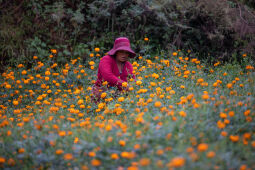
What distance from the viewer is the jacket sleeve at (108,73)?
4.03 meters

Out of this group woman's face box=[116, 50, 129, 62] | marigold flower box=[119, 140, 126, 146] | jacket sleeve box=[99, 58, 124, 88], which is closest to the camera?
marigold flower box=[119, 140, 126, 146]

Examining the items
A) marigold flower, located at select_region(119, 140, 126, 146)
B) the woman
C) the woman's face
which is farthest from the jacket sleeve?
marigold flower, located at select_region(119, 140, 126, 146)

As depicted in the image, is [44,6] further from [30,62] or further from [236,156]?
[236,156]

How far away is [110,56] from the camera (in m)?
4.27

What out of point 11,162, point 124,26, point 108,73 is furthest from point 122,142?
point 124,26

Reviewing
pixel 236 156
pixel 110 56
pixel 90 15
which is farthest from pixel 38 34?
pixel 236 156

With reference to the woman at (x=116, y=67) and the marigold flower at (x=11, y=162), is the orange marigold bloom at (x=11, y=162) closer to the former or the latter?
the marigold flower at (x=11, y=162)

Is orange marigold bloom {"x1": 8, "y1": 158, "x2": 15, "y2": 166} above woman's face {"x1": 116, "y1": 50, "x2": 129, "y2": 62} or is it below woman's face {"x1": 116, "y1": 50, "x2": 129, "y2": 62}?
below

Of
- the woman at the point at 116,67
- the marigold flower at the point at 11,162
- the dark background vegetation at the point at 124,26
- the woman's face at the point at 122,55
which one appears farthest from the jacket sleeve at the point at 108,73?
the dark background vegetation at the point at 124,26

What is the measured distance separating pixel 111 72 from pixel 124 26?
117 inches

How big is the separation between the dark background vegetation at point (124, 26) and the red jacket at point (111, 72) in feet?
6.71

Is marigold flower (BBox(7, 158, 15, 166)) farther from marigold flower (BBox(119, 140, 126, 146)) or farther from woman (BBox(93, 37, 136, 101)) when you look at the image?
woman (BBox(93, 37, 136, 101))

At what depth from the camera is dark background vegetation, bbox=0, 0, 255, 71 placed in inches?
224

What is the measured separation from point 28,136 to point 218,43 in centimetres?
505
